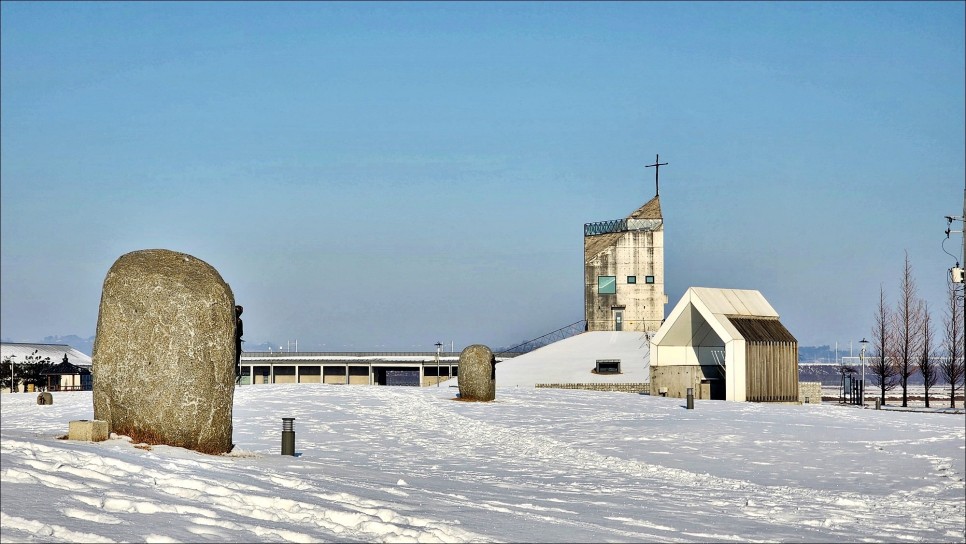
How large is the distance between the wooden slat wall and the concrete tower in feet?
91.5

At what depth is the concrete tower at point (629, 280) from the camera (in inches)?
2751

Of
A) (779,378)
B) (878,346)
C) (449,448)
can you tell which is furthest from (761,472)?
(878,346)

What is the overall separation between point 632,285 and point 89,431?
58131mm

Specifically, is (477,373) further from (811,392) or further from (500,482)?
(500,482)

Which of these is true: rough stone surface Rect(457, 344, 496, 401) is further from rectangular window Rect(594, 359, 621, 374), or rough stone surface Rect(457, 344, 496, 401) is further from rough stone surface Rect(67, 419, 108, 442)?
rough stone surface Rect(67, 419, 108, 442)

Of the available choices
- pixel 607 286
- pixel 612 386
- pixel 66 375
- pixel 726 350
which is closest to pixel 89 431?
pixel 726 350

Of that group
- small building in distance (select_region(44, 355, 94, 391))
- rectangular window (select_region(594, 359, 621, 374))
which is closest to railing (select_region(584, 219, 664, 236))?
rectangular window (select_region(594, 359, 621, 374))

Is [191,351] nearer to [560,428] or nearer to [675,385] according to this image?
[560,428]

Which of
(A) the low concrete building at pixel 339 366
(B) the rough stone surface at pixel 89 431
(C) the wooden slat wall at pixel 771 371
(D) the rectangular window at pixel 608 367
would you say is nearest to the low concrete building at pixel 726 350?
(C) the wooden slat wall at pixel 771 371

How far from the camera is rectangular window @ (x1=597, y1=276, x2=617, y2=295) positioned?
70.2 metres

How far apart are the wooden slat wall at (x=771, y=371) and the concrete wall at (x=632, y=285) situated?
28.3 metres

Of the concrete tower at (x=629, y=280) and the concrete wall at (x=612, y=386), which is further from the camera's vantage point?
the concrete tower at (x=629, y=280)

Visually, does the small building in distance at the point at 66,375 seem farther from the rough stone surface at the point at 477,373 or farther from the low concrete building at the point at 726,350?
the low concrete building at the point at 726,350

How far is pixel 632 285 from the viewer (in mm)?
70000
